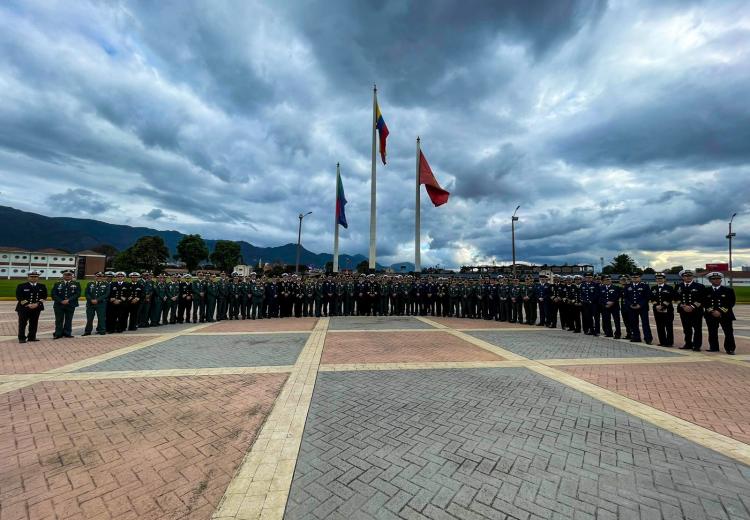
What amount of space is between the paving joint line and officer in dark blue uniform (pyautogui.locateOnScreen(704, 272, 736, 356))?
9.99 m

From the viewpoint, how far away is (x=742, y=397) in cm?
514

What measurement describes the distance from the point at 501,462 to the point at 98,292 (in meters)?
12.3

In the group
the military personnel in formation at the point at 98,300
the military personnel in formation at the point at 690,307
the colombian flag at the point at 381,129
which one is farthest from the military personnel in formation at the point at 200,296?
the colombian flag at the point at 381,129

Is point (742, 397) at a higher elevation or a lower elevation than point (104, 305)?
lower

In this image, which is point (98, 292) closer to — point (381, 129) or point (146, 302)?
point (146, 302)

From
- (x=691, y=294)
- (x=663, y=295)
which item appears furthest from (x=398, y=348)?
(x=691, y=294)

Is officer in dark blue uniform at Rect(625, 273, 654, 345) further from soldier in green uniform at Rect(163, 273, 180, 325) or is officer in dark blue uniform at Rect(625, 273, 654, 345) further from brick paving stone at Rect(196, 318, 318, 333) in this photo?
soldier in green uniform at Rect(163, 273, 180, 325)

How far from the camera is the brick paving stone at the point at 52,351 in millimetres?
6641

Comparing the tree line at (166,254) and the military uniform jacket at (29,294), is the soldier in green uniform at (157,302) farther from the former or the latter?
the tree line at (166,254)

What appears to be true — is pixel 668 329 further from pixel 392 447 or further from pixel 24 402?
pixel 24 402

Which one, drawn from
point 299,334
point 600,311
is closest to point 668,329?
point 600,311

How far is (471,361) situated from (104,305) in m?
11.3

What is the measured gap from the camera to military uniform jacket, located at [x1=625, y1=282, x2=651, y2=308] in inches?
391

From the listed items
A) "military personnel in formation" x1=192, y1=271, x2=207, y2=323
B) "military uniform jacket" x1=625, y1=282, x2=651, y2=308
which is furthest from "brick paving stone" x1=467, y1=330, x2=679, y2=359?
"military personnel in formation" x1=192, y1=271, x2=207, y2=323
